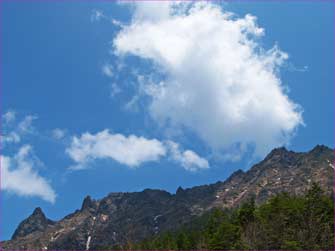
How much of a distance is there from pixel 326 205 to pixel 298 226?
609cm

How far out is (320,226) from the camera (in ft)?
185

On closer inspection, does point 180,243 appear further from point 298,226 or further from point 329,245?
point 329,245

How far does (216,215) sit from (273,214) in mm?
12732

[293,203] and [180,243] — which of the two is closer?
[293,203]

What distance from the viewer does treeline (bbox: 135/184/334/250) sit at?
5159 cm

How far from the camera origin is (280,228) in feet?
→ 191

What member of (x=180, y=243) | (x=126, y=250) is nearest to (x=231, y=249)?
(x=180, y=243)

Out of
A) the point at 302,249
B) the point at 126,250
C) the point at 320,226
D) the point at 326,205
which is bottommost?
the point at 126,250

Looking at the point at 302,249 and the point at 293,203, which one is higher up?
the point at 293,203

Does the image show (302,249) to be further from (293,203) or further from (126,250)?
(126,250)

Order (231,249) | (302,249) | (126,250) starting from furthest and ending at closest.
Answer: (231,249) → (302,249) → (126,250)

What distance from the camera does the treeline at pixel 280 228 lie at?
169 feet

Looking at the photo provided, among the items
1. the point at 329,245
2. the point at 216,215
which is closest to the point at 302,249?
the point at 329,245

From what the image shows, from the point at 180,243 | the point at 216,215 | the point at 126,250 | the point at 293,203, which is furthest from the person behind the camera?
the point at 180,243
